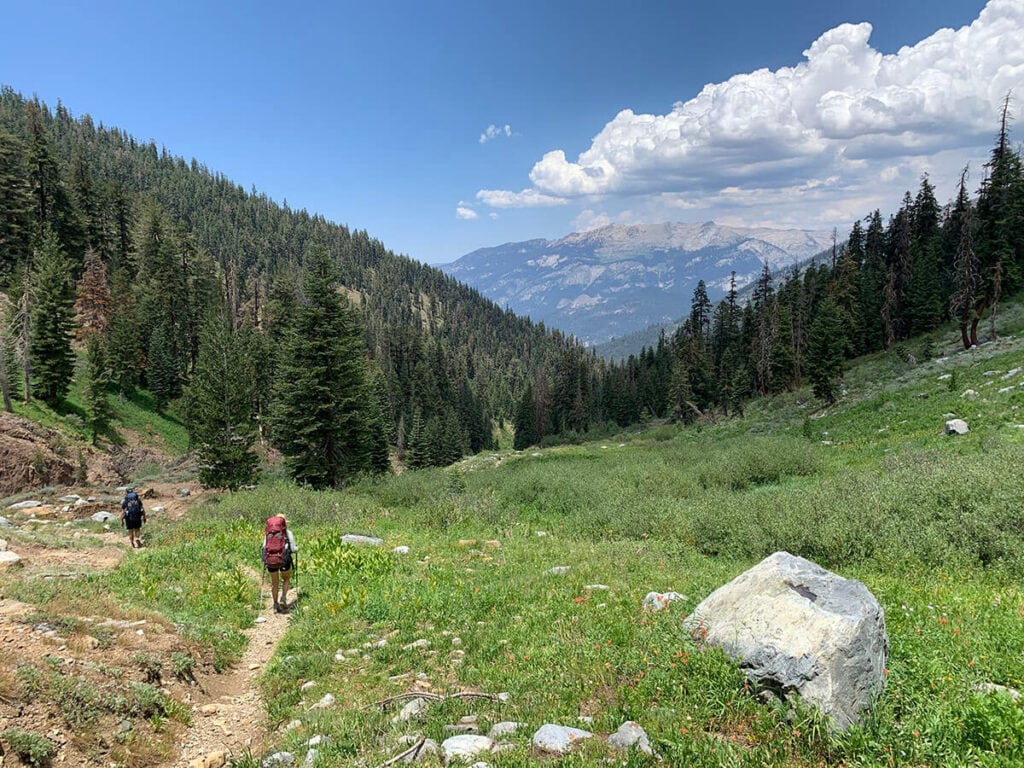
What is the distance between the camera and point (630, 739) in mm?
5297

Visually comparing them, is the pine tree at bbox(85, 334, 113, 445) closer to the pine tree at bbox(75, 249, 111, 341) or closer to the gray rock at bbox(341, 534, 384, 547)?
the pine tree at bbox(75, 249, 111, 341)

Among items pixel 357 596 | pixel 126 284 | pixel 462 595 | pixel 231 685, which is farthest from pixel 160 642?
pixel 126 284

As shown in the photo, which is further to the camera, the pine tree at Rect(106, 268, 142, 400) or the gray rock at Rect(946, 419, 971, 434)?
the pine tree at Rect(106, 268, 142, 400)

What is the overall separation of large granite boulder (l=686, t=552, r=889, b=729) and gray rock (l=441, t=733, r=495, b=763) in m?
3.13

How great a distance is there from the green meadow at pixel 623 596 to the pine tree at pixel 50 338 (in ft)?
127

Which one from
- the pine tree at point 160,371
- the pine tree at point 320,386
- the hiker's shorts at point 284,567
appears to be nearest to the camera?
the hiker's shorts at point 284,567

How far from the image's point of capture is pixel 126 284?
70000 mm

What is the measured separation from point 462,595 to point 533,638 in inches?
107

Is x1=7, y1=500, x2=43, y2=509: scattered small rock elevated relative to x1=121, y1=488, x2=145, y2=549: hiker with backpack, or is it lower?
lower

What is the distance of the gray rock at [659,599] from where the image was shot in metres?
8.50

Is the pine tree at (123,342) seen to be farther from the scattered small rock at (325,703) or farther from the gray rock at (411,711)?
the gray rock at (411,711)

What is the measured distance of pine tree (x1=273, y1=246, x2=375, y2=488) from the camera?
2844 centimetres

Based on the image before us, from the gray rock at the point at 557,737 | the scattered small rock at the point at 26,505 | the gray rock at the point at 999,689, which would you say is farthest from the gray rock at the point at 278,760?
the scattered small rock at the point at 26,505

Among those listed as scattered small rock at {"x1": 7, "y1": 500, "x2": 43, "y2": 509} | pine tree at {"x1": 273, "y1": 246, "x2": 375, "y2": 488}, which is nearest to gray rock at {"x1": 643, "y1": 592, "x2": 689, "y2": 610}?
pine tree at {"x1": 273, "y1": 246, "x2": 375, "y2": 488}
